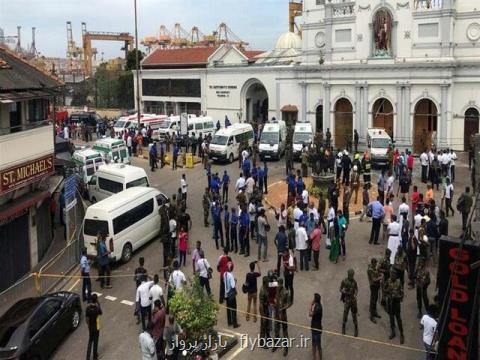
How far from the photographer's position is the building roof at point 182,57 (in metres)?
53.6

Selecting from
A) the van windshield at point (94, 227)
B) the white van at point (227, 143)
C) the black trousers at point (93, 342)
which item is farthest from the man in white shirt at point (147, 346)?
the white van at point (227, 143)

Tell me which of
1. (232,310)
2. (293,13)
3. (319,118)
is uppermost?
(293,13)

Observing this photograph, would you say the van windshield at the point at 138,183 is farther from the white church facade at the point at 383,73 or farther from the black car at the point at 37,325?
the white church facade at the point at 383,73

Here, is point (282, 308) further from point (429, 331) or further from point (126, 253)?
point (126, 253)

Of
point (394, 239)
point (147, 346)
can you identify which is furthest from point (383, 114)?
point (147, 346)

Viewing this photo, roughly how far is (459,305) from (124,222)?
492 inches

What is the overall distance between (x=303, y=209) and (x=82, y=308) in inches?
309

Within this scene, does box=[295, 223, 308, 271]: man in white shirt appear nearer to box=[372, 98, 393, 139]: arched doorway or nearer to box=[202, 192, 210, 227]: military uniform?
box=[202, 192, 210, 227]: military uniform

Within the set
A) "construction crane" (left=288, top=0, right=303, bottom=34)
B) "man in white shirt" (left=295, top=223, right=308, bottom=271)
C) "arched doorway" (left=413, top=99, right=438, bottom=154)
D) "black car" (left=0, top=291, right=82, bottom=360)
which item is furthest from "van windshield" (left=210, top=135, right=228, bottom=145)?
"construction crane" (left=288, top=0, right=303, bottom=34)

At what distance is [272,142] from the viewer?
34.7m

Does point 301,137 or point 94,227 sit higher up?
point 301,137

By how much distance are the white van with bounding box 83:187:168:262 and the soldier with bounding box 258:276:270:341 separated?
22.2ft

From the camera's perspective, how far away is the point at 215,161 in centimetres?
3475

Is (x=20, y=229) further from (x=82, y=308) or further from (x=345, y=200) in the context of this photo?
(x=345, y=200)
